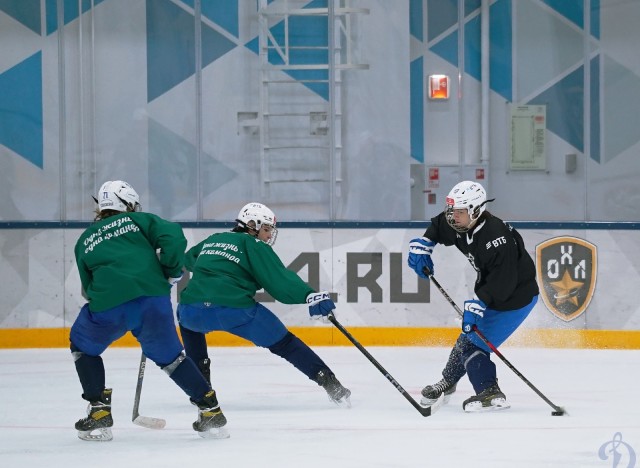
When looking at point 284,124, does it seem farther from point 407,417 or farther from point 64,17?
point 407,417

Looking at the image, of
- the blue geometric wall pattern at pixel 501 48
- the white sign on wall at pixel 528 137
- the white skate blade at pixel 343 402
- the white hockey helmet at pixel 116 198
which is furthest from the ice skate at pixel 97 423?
the blue geometric wall pattern at pixel 501 48

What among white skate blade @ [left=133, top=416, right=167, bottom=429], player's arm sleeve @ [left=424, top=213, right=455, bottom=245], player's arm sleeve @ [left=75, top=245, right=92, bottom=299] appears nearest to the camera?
player's arm sleeve @ [left=75, top=245, right=92, bottom=299]

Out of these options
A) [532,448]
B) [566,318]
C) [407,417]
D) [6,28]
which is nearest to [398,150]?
[566,318]

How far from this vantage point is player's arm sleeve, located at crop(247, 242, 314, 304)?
5016mm

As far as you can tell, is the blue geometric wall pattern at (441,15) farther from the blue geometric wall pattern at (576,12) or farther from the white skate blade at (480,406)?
the white skate blade at (480,406)

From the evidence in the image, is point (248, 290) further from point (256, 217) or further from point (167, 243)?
point (167, 243)

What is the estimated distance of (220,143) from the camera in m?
8.97

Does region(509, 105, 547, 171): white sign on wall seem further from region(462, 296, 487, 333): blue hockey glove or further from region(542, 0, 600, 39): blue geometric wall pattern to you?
region(462, 296, 487, 333): blue hockey glove

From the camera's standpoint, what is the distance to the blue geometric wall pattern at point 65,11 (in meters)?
8.88

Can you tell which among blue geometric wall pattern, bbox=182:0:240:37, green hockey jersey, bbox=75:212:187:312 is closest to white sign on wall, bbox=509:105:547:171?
blue geometric wall pattern, bbox=182:0:240:37

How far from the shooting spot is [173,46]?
9102mm

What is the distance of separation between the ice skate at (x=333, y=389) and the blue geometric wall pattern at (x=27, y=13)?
482 cm

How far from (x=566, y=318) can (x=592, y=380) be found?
1.35m

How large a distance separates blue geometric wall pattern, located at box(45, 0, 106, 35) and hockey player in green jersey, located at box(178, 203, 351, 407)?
4165 mm
